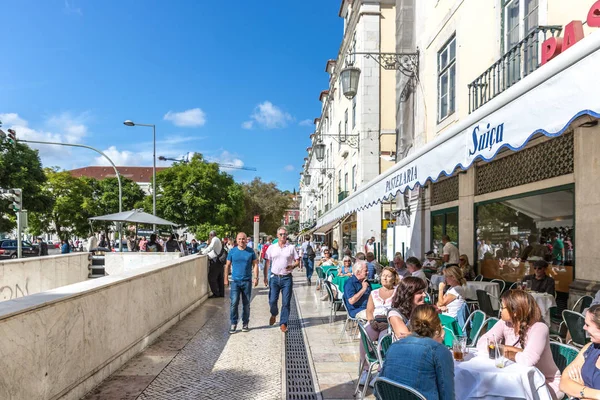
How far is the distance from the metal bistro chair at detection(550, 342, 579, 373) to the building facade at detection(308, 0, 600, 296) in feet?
5.74

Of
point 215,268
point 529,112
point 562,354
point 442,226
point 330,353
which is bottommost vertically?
point 330,353

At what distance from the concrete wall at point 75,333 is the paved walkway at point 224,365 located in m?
0.25

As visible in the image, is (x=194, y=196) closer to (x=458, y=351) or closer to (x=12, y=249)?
(x=12, y=249)

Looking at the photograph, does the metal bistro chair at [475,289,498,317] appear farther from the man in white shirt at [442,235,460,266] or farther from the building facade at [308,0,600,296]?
the man in white shirt at [442,235,460,266]

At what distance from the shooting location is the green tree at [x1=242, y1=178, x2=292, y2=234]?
194ft

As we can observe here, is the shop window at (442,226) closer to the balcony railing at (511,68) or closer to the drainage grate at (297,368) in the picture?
the balcony railing at (511,68)

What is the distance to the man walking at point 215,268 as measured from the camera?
11398 mm

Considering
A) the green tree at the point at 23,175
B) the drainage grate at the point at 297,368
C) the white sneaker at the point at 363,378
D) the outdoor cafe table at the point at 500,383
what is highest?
the green tree at the point at 23,175

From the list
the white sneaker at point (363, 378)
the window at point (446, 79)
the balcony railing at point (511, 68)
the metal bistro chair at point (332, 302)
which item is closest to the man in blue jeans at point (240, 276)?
the metal bistro chair at point (332, 302)

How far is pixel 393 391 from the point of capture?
261 centimetres

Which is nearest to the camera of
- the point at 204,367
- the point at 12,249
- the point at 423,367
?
the point at 423,367

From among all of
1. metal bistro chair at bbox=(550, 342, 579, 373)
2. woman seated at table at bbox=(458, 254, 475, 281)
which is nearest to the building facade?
woman seated at table at bbox=(458, 254, 475, 281)

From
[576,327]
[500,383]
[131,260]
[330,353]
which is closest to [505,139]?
[500,383]

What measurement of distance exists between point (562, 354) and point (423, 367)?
159cm
